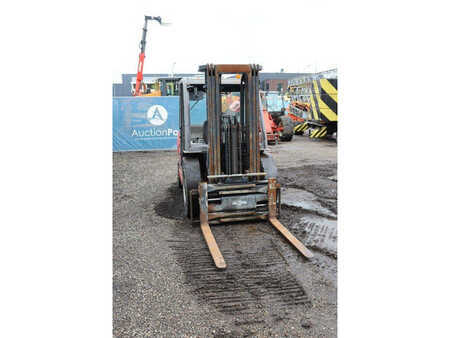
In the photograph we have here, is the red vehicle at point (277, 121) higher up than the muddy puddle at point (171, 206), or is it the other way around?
the red vehicle at point (277, 121)

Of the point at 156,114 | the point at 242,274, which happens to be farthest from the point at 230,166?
the point at 156,114

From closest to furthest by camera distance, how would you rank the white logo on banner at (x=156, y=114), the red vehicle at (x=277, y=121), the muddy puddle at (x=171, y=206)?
the muddy puddle at (x=171, y=206)
the white logo on banner at (x=156, y=114)
the red vehicle at (x=277, y=121)

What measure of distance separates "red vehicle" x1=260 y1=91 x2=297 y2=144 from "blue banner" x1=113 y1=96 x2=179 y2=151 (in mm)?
3822

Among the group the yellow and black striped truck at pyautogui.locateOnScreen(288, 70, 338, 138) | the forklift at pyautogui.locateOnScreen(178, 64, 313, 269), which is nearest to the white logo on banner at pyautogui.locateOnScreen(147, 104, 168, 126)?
the yellow and black striped truck at pyautogui.locateOnScreen(288, 70, 338, 138)

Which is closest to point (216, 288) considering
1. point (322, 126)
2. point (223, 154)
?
point (223, 154)

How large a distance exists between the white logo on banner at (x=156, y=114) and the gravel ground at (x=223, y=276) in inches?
308

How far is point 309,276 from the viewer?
12.5 ft

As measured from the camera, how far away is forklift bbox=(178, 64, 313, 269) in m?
5.30

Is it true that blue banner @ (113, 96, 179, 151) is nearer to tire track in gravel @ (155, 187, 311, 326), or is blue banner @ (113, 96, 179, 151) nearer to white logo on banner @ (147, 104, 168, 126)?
white logo on banner @ (147, 104, 168, 126)

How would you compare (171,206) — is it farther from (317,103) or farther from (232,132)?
(317,103)

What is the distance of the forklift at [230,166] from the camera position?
530 cm

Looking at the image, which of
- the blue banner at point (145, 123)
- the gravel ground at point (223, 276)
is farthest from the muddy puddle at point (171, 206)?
the blue banner at point (145, 123)

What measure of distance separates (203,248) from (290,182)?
433cm

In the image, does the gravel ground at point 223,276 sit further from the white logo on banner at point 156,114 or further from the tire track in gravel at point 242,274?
the white logo on banner at point 156,114
